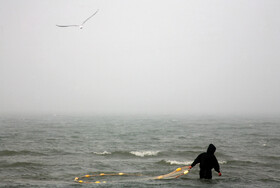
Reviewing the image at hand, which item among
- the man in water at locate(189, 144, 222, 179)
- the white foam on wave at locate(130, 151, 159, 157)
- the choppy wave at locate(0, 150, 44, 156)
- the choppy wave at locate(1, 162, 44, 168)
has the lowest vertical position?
the white foam on wave at locate(130, 151, 159, 157)

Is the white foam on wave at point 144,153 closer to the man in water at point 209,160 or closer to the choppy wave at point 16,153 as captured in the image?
the choppy wave at point 16,153

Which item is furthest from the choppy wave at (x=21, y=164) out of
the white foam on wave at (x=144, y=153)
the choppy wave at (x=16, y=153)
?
the white foam on wave at (x=144, y=153)

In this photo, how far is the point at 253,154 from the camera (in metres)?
24.5

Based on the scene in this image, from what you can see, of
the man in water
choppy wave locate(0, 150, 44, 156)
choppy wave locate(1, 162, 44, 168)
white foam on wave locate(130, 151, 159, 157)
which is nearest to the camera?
the man in water

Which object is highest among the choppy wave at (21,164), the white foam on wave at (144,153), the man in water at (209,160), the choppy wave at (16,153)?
the man in water at (209,160)

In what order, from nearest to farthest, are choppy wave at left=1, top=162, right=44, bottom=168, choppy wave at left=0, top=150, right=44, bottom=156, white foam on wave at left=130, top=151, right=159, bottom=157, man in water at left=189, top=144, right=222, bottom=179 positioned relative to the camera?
1. man in water at left=189, top=144, right=222, bottom=179
2. choppy wave at left=1, top=162, right=44, bottom=168
3. choppy wave at left=0, top=150, right=44, bottom=156
4. white foam on wave at left=130, top=151, right=159, bottom=157

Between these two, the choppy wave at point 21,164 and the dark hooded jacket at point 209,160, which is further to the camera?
the choppy wave at point 21,164

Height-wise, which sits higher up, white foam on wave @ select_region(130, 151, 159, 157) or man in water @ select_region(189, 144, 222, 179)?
man in water @ select_region(189, 144, 222, 179)

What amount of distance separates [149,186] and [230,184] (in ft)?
11.6

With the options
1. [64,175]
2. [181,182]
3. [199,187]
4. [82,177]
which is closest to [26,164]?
[64,175]

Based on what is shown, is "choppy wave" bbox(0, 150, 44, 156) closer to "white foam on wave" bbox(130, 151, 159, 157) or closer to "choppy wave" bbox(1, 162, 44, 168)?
"choppy wave" bbox(1, 162, 44, 168)

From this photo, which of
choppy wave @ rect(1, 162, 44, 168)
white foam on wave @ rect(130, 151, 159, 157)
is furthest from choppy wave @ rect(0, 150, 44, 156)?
white foam on wave @ rect(130, 151, 159, 157)

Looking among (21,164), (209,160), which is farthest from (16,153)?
(209,160)

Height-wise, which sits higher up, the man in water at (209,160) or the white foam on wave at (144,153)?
the man in water at (209,160)
